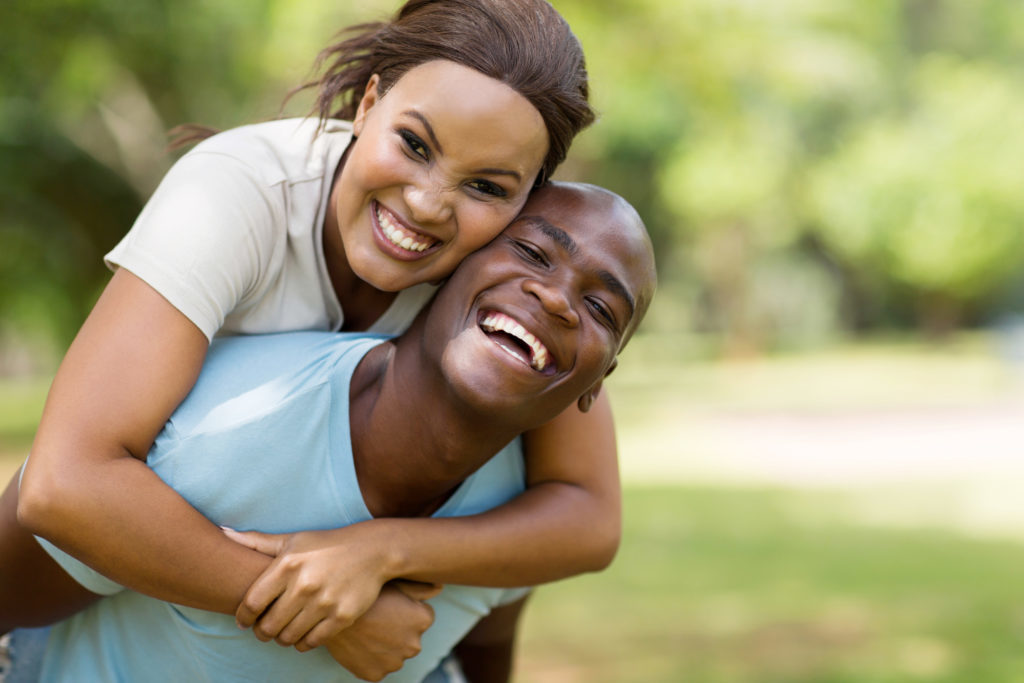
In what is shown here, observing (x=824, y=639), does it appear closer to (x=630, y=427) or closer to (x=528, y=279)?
(x=528, y=279)

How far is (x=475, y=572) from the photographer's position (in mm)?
2408

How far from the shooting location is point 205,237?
2.33 meters

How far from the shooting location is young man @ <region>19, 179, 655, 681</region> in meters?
2.24

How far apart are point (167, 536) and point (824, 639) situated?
6.26m

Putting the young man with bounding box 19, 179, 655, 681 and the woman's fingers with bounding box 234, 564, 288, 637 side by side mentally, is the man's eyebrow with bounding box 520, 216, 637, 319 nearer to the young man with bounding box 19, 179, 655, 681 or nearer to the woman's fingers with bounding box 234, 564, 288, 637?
the young man with bounding box 19, 179, 655, 681

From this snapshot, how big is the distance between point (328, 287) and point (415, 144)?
467 mm

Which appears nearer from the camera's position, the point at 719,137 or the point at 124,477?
the point at 124,477

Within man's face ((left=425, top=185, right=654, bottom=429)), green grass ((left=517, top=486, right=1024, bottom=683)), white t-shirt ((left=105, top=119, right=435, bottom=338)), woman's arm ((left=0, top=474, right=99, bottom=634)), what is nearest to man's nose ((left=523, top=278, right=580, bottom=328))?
man's face ((left=425, top=185, right=654, bottom=429))

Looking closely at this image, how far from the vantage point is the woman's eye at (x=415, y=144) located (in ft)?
8.17

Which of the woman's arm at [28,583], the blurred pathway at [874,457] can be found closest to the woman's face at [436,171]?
the woman's arm at [28,583]

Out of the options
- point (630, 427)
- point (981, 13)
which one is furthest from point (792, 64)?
point (981, 13)

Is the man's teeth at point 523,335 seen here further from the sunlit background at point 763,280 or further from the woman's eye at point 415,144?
the sunlit background at point 763,280

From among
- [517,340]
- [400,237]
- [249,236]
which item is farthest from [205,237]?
[517,340]

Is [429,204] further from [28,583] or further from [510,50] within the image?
[28,583]
